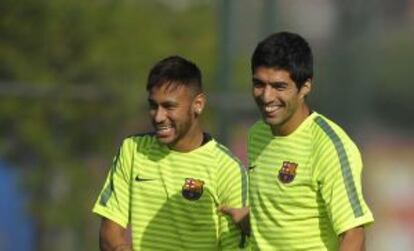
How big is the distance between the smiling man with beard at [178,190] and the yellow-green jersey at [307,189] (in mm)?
241

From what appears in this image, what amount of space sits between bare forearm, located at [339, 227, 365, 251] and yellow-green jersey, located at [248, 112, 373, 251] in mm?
24

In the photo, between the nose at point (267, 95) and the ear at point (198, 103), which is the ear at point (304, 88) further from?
the ear at point (198, 103)

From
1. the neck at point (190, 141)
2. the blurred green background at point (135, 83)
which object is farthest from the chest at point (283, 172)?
the blurred green background at point (135, 83)

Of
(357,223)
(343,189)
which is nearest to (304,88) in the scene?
(343,189)

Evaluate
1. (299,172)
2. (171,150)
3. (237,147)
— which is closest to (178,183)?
(171,150)

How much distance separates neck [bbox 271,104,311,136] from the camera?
282 inches

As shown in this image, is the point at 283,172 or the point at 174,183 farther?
the point at 174,183

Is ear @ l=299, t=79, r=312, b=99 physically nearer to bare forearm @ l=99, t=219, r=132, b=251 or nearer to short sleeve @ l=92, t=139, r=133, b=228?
short sleeve @ l=92, t=139, r=133, b=228

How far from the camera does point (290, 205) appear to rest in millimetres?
7125

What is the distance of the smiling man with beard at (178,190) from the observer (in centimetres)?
748

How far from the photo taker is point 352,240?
272 inches

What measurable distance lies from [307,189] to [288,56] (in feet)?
1.71

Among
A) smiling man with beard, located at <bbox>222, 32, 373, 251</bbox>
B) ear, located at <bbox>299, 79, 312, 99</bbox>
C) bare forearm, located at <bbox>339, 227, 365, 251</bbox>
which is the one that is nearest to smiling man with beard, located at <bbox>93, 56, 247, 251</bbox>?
smiling man with beard, located at <bbox>222, 32, 373, 251</bbox>

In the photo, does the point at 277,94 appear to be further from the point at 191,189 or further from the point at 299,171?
the point at 191,189
